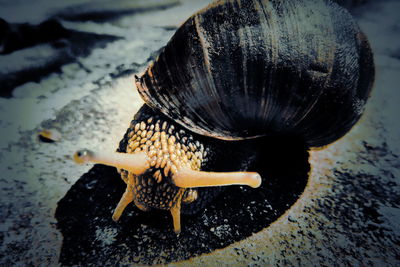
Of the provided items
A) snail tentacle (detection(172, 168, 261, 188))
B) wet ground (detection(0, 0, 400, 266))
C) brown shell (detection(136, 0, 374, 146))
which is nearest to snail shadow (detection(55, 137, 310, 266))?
wet ground (detection(0, 0, 400, 266))

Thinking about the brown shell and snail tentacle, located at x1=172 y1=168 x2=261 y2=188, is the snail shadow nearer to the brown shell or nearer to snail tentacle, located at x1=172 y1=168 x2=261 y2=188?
snail tentacle, located at x1=172 y1=168 x2=261 y2=188

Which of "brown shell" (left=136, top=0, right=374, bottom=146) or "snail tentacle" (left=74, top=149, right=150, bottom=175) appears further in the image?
"brown shell" (left=136, top=0, right=374, bottom=146)

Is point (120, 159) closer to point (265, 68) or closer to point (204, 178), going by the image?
point (204, 178)

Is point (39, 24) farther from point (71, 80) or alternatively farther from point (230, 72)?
point (230, 72)

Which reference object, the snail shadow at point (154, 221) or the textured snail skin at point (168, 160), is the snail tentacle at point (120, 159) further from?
the snail shadow at point (154, 221)

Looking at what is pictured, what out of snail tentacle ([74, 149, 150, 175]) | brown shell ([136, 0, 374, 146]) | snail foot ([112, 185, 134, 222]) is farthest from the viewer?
snail foot ([112, 185, 134, 222])

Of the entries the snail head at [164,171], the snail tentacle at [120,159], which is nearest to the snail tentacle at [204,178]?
the snail head at [164,171]
